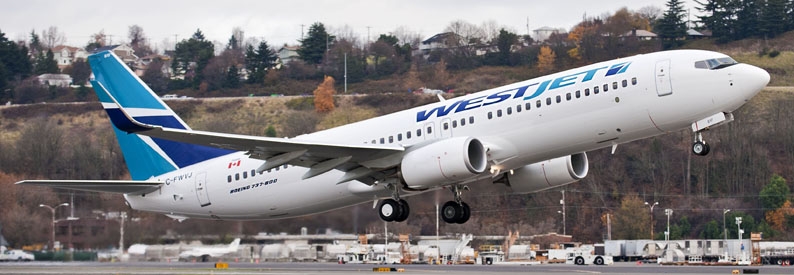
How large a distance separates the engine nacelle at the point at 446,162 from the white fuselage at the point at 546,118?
600 millimetres

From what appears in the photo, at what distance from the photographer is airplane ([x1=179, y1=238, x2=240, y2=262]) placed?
54647 mm

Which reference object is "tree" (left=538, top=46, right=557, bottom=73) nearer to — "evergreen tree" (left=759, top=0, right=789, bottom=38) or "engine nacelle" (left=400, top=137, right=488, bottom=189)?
"evergreen tree" (left=759, top=0, right=789, bottom=38)

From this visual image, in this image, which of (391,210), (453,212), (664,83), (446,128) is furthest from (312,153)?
(664,83)

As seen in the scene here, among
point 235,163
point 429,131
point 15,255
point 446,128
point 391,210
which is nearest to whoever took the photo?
point 446,128

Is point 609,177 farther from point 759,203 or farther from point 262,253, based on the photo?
point 262,253

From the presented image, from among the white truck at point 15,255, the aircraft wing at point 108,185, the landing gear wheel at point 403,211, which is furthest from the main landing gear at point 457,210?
the white truck at point 15,255

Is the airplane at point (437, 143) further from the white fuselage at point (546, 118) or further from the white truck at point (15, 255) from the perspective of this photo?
the white truck at point (15, 255)

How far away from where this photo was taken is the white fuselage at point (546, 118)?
3959 centimetres

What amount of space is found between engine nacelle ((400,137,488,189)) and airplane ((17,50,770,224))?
45 mm

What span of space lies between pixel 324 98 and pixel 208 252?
122604 millimetres

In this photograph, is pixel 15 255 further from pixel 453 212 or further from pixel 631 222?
pixel 631 222

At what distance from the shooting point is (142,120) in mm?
50375

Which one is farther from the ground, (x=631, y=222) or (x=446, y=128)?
(x=446, y=128)

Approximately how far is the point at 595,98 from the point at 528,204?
210ft
